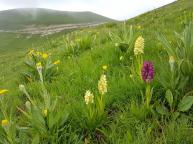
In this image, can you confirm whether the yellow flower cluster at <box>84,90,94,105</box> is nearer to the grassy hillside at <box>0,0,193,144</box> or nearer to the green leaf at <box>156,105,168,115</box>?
the grassy hillside at <box>0,0,193,144</box>

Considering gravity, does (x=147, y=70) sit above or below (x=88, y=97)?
above

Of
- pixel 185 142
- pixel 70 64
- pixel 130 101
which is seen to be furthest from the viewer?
pixel 70 64

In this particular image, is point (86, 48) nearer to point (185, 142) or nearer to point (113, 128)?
point (113, 128)

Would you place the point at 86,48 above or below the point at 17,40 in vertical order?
above

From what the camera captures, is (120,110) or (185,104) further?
(120,110)

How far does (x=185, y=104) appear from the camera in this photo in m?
4.99

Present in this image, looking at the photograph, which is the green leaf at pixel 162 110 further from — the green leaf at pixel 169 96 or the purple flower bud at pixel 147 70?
the purple flower bud at pixel 147 70

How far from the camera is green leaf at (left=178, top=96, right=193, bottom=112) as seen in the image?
4.93 meters

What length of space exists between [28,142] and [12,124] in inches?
12.6

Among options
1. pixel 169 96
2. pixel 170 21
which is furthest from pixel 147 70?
pixel 170 21

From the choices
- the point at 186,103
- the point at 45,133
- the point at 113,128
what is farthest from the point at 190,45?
the point at 45,133

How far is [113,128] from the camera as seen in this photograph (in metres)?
4.89

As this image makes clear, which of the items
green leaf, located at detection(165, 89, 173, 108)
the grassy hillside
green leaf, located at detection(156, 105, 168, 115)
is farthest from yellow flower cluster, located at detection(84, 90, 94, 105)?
green leaf, located at detection(165, 89, 173, 108)

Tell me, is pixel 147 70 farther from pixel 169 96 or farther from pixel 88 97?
pixel 88 97
